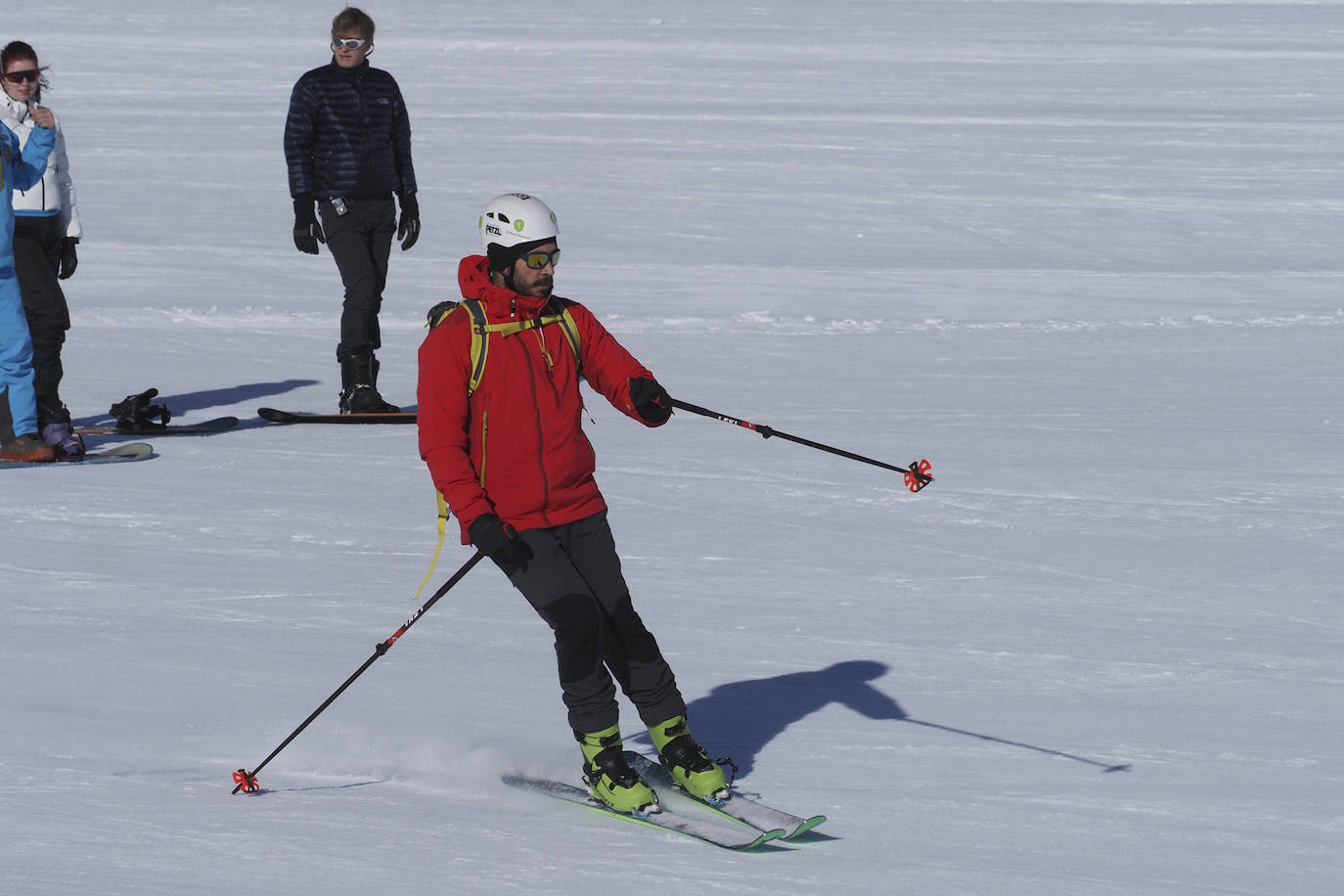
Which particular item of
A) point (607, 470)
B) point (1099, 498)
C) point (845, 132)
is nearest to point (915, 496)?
point (1099, 498)

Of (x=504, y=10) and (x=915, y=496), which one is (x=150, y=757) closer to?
(x=915, y=496)

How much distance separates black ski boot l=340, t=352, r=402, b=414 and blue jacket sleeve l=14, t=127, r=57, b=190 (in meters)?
2.01

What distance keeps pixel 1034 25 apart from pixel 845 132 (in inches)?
477

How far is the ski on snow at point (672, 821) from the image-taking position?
4.28 meters

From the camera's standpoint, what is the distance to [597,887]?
4.03 m

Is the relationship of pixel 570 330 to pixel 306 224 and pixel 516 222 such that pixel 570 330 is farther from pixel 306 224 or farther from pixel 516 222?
pixel 306 224

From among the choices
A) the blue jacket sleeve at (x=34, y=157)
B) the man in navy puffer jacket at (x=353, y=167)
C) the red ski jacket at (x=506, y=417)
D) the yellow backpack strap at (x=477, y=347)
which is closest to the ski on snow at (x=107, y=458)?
the man in navy puffer jacket at (x=353, y=167)

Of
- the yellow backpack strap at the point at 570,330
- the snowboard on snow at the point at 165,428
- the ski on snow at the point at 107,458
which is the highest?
the yellow backpack strap at the point at 570,330

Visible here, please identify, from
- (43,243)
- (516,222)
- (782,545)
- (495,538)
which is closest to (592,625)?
(495,538)

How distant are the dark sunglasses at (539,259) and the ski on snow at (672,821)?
1.38 m

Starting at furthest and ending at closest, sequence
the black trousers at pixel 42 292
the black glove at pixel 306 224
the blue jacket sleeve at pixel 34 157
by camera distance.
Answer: the black glove at pixel 306 224, the black trousers at pixel 42 292, the blue jacket sleeve at pixel 34 157

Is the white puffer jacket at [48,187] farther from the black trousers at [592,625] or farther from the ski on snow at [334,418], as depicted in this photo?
the black trousers at [592,625]

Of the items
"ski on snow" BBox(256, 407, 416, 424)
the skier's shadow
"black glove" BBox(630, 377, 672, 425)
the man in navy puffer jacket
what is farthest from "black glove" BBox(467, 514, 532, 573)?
"ski on snow" BBox(256, 407, 416, 424)

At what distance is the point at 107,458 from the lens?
8531 mm
